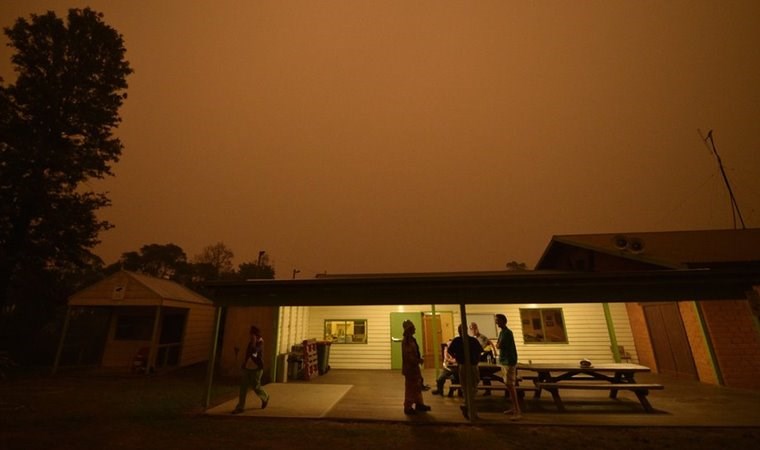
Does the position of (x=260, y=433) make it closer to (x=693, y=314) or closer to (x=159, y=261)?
(x=693, y=314)

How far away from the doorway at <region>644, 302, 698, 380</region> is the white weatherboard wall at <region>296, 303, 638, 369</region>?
42.7 inches

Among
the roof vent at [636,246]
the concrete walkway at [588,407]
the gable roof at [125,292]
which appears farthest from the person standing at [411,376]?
the gable roof at [125,292]

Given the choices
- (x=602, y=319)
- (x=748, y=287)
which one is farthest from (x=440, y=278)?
(x=602, y=319)

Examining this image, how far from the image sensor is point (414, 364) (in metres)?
6.89

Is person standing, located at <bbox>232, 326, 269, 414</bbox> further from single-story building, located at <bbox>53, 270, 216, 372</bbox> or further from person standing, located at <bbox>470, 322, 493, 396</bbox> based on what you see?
single-story building, located at <bbox>53, 270, 216, 372</bbox>

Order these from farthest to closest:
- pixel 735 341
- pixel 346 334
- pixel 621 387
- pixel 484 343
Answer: pixel 346 334
pixel 484 343
pixel 735 341
pixel 621 387

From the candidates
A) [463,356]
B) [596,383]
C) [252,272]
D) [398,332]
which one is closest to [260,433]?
[463,356]

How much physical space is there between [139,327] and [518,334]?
16373 millimetres

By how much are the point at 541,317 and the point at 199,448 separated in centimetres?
1220

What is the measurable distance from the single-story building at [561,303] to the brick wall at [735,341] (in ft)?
0.09

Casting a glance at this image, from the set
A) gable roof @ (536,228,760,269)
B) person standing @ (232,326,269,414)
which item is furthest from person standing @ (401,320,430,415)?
gable roof @ (536,228,760,269)

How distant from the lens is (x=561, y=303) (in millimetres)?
6516

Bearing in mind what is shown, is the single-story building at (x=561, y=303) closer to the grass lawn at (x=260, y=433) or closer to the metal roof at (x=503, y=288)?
the metal roof at (x=503, y=288)

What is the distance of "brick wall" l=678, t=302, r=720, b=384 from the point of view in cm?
905
